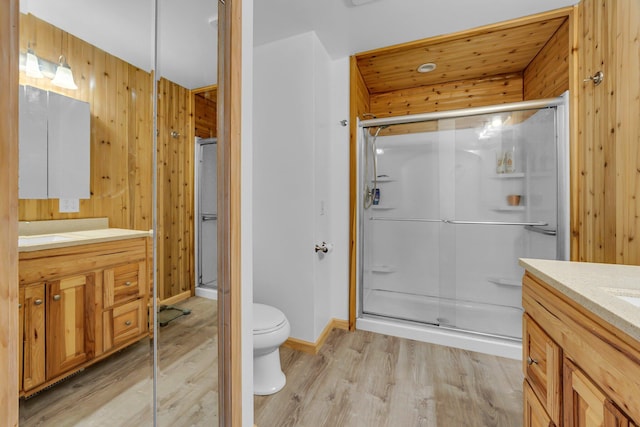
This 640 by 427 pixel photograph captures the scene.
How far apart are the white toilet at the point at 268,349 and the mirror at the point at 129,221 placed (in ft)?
1.51

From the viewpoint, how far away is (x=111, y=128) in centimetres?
75

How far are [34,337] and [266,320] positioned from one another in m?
1.06

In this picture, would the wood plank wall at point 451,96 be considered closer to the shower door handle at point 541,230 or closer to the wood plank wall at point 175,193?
the shower door handle at point 541,230

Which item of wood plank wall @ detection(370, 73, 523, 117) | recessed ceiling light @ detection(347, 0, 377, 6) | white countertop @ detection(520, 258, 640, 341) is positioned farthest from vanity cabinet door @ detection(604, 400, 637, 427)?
wood plank wall @ detection(370, 73, 523, 117)

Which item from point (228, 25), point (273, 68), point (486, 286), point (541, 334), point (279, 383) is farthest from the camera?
point (486, 286)

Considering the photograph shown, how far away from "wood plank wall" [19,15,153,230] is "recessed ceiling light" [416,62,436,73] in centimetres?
242

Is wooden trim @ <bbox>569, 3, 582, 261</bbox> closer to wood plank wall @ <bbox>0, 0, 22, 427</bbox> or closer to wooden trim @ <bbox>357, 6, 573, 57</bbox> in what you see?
wooden trim @ <bbox>357, 6, 573, 57</bbox>

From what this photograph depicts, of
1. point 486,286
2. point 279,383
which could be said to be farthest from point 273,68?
point 486,286

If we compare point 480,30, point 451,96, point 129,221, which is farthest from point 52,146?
point 451,96

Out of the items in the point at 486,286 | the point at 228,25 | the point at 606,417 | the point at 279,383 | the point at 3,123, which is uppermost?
the point at 228,25

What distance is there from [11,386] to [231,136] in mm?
840

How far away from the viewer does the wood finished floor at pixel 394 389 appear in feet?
4.50

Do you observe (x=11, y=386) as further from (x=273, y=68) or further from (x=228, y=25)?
(x=273, y=68)

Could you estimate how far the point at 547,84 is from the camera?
7.18ft
